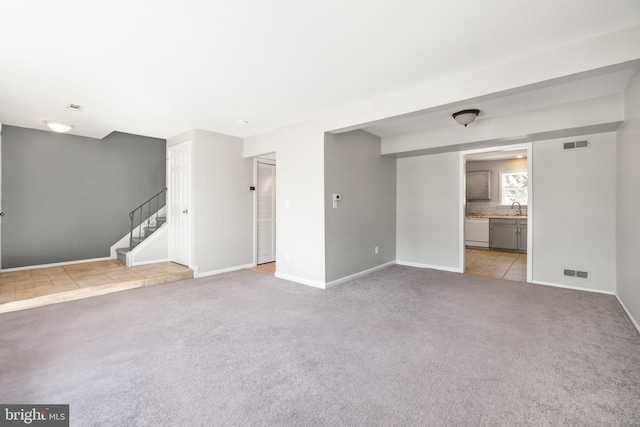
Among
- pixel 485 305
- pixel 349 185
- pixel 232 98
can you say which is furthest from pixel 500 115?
pixel 232 98

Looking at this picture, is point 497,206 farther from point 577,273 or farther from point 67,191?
point 67,191

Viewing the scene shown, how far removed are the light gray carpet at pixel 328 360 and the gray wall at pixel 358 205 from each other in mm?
955

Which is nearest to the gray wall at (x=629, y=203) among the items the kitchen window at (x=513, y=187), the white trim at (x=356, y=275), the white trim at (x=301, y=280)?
the white trim at (x=356, y=275)

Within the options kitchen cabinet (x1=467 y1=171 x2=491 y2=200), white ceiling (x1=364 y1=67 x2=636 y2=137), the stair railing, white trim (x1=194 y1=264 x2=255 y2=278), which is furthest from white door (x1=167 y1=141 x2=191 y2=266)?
kitchen cabinet (x1=467 y1=171 x2=491 y2=200)

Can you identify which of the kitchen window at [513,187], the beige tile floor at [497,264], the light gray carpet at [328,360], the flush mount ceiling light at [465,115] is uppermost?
the flush mount ceiling light at [465,115]

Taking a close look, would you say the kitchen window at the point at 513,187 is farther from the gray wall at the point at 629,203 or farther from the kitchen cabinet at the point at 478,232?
the gray wall at the point at 629,203

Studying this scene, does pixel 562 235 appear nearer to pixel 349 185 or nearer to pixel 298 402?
pixel 349 185

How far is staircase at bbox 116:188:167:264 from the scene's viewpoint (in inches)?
242

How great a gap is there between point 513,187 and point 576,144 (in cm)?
445

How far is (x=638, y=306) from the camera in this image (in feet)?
8.91

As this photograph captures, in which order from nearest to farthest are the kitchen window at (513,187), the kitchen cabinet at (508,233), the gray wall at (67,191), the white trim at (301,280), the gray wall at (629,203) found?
1. the gray wall at (629,203)
2. the white trim at (301,280)
3. the gray wall at (67,191)
4. the kitchen cabinet at (508,233)
5. the kitchen window at (513,187)

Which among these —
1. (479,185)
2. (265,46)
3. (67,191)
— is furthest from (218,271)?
(479,185)

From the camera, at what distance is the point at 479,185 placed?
8406 mm

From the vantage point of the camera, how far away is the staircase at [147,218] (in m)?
6.15
